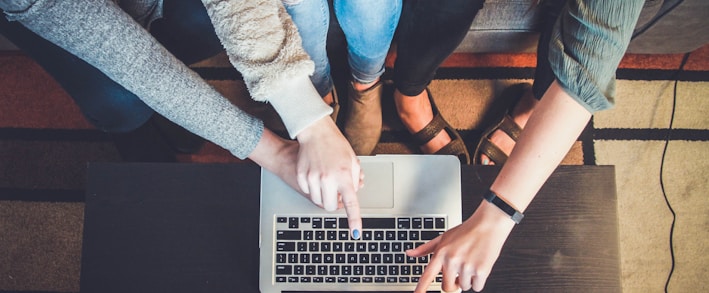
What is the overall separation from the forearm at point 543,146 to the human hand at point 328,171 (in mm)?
209

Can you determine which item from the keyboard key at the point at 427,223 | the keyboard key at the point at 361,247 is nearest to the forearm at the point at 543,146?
the keyboard key at the point at 427,223

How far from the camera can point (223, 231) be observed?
2.46 feet

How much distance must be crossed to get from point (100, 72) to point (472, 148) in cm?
92

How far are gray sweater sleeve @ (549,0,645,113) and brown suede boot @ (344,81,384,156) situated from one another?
1.79 feet

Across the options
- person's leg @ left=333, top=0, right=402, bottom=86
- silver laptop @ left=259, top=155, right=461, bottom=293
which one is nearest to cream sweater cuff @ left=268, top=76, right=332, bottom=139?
silver laptop @ left=259, top=155, right=461, bottom=293

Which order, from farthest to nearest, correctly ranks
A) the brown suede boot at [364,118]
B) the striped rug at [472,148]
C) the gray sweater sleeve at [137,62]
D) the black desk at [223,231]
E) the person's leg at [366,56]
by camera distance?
the striped rug at [472,148] < the brown suede boot at [364,118] < the person's leg at [366,56] < the black desk at [223,231] < the gray sweater sleeve at [137,62]

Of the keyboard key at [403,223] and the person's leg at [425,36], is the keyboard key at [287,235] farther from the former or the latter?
the person's leg at [425,36]

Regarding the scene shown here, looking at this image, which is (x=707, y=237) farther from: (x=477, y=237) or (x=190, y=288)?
(x=190, y=288)

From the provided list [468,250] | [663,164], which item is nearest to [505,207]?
[468,250]

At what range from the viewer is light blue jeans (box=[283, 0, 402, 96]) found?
0.81 meters

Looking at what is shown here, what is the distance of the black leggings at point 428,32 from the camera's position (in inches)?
33.5

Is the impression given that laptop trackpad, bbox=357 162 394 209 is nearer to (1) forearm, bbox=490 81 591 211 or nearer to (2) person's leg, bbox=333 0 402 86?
(1) forearm, bbox=490 81 591 211

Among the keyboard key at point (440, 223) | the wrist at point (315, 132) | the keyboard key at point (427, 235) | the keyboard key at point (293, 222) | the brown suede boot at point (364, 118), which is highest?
the wrist at point (315, 132)

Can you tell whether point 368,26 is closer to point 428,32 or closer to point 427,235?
point 428,32
